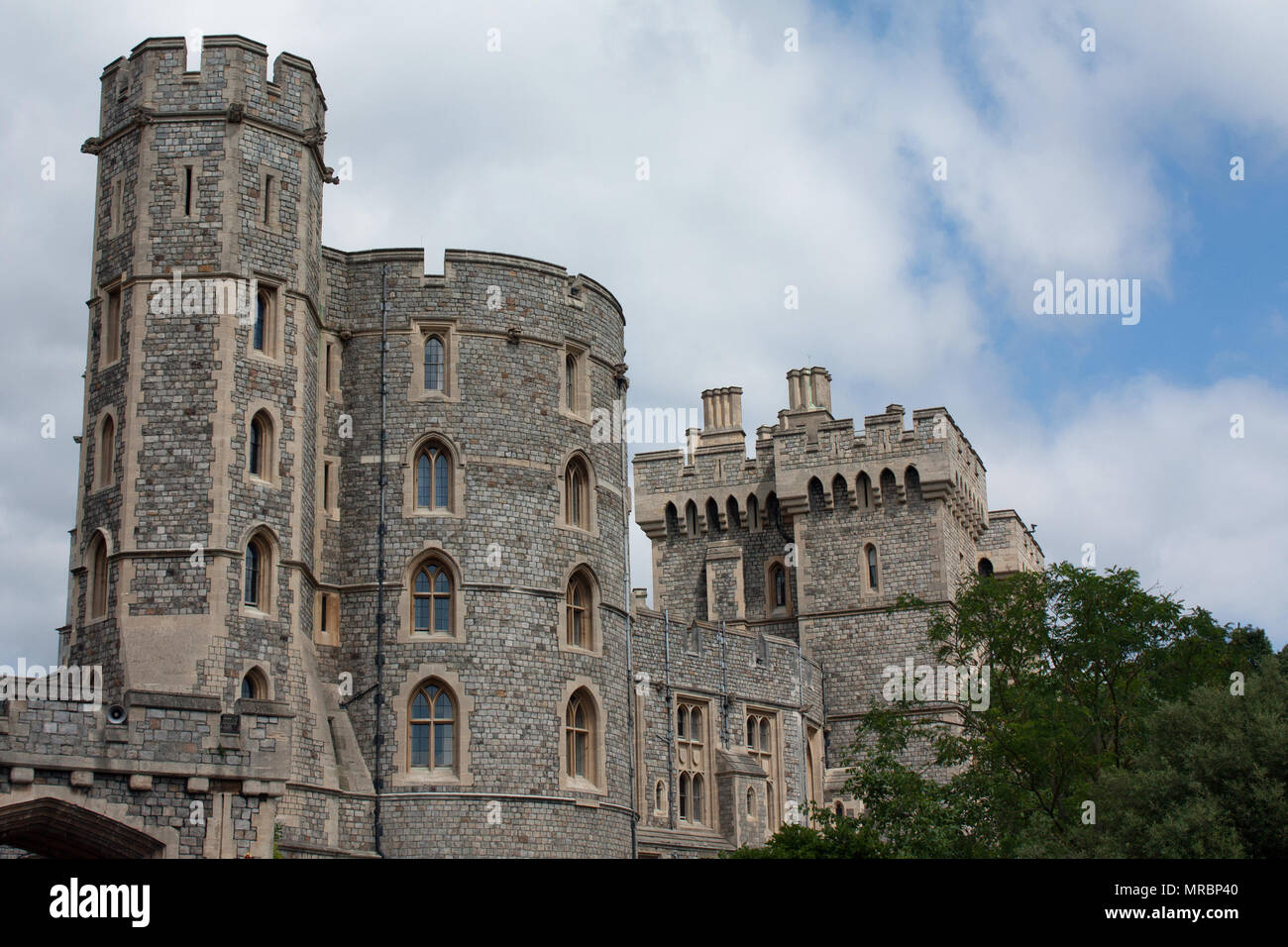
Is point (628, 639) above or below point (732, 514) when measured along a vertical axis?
below

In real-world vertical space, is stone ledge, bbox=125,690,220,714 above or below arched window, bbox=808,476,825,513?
below

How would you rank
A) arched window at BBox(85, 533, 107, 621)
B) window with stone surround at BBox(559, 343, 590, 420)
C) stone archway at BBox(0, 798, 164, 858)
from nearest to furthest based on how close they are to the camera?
stone archway at BBox(0, 798, 164, 858) < arched window at BBox(85, 533, 107, 621) < window with stone surround at BBox(559, 343, 590, 420)

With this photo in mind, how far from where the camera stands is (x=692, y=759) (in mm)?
41219

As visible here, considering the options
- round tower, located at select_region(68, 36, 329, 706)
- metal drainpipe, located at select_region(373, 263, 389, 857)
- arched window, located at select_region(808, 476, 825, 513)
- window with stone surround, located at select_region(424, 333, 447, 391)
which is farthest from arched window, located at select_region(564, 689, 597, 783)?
arched window, located at select_region(808, 476, 825, 513)

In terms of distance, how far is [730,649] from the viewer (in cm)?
4328

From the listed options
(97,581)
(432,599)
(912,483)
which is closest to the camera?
(97,581)

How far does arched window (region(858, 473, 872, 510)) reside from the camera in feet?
162

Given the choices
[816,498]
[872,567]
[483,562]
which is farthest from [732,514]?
[483,562]

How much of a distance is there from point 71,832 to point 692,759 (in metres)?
21.4

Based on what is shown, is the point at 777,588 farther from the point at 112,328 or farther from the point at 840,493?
the point at 112,328

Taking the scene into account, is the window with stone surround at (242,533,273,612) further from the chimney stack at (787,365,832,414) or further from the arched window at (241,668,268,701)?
the chimney stack at (787,365,832,414)

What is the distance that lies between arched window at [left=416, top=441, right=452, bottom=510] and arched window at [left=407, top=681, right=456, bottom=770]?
3508 mm
